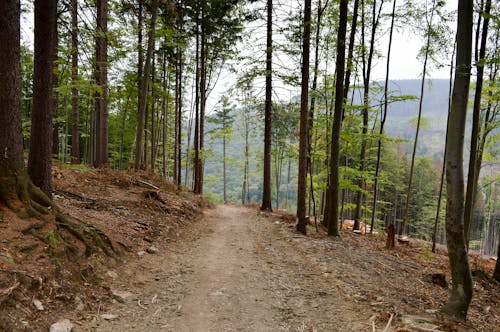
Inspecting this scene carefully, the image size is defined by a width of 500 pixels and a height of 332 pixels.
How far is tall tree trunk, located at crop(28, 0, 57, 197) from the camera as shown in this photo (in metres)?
5.58

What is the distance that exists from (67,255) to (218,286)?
257 cm

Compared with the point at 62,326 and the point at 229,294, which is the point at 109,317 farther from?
the point at 229,294

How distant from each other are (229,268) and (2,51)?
5.54 meters

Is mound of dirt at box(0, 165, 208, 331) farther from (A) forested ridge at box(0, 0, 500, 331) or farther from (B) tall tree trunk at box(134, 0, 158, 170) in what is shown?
(B) tall tree trunk at box(134, 0, 158, 170)

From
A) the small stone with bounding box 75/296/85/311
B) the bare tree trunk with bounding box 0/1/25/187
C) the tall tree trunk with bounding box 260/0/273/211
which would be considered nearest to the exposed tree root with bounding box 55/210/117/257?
the bare tree trunk with bounding box 0/1/25/187

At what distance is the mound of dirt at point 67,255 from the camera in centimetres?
353

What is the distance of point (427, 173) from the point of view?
49.8 metres

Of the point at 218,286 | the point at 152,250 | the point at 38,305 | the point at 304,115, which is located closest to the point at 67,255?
the point at 38,305

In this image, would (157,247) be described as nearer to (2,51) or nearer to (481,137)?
(2,51)

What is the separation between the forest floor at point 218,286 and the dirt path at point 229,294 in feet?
0.06

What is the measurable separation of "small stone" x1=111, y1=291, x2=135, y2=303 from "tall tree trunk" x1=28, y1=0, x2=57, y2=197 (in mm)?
2633

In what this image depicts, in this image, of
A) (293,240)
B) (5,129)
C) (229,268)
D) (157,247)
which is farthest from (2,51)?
(293,240)

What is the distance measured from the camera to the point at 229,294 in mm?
5262

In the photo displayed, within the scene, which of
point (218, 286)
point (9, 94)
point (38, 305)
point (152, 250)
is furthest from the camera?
point (152, 250)
